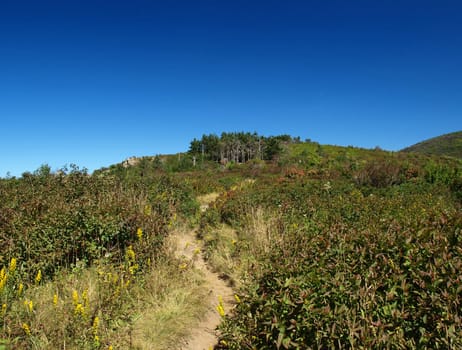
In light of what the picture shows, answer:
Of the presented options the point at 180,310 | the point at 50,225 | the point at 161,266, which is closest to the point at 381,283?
the point at 180,310

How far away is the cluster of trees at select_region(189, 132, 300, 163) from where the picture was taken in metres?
53.9

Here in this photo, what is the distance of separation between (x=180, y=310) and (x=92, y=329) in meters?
1.09

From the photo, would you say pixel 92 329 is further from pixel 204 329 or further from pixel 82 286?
Answer: pixel 204 329

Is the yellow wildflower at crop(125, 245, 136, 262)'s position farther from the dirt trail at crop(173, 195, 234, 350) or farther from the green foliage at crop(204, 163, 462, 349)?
the green foliage at crop(204, 163, 462, 349)

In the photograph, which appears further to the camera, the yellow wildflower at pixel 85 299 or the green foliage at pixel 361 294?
the yellow wildflower at pixel 85 299

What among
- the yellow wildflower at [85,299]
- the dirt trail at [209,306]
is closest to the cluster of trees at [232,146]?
the dirt trail at [209,306]

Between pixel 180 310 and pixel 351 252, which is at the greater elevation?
pixel 351 252

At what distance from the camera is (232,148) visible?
5531cm

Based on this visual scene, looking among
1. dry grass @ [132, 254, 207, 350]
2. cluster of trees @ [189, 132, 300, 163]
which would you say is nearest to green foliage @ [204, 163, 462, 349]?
dry grass @ [132, 254, 207, 350]

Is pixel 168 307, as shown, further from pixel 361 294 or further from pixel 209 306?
pixel 361 294

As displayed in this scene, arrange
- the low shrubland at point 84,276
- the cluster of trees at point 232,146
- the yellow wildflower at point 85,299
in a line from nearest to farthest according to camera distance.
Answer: the low shrubland at point 84,276
the yellow wildflower at point 85,299
the cluster of trees at point 232,146

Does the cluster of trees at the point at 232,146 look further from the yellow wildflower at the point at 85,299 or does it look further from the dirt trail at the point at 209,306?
the yellow wildflower at the point at 85,299

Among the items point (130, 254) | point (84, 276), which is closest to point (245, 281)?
point (130, 254)

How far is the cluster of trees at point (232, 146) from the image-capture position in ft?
177
